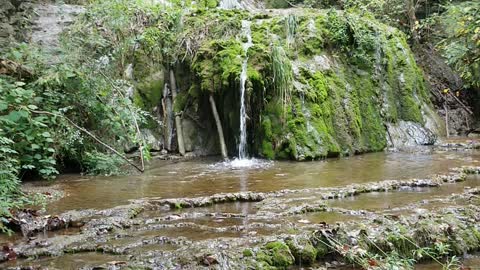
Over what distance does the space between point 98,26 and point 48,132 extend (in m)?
3.32

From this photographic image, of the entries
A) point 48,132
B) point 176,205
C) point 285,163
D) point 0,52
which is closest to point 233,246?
point 176,205

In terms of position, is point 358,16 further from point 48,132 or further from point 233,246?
point 233,246

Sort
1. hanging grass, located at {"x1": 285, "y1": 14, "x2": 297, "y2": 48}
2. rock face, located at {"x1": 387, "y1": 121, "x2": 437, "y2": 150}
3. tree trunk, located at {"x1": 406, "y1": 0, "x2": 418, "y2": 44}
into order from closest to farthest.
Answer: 1. hanging grass, located at {"x1": 285, "y1": 14, "x2": 297, "y2": 48}
2. rock face, located at {"x1": 387, "y1": 121, "x2": 437, "y2": 150}
3. tree trunk, located at {"x1": 406, "y1": 0, "x2": 418, "y2": 44}

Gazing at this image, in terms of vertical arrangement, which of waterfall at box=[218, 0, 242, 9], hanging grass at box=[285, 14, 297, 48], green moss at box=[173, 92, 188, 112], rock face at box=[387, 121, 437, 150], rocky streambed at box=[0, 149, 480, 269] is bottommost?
rocky streambed at box=[0, 149, 480, 269]

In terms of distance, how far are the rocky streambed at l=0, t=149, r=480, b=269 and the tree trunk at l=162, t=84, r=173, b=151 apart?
2820 mm

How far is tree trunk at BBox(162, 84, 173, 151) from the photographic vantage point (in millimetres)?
9430

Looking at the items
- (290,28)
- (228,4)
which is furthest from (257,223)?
(228,4)

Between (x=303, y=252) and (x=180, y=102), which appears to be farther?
(x=180, y=102)

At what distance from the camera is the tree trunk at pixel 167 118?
9.43 m

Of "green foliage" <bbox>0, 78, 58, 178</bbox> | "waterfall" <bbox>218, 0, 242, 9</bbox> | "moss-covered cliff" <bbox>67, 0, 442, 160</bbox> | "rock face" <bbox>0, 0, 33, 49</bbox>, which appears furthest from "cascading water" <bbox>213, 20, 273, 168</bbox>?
"waterfall" <bbox>218, 0, 242, 9</bbox>

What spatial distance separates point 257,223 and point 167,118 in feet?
18.7

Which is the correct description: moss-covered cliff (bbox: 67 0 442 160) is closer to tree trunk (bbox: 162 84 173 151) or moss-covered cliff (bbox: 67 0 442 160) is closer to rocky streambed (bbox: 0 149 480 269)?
tree trunk (bbox: 162 84 173 151)

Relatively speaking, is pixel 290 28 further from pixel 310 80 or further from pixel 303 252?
pixel 303 252

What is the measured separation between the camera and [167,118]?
961cm
